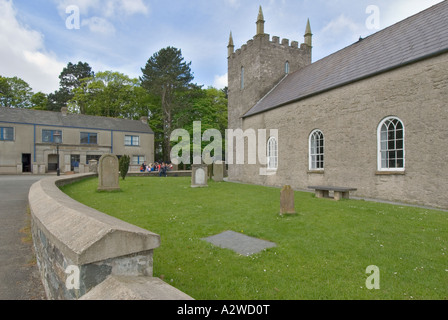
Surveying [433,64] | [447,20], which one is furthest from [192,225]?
[447,20]

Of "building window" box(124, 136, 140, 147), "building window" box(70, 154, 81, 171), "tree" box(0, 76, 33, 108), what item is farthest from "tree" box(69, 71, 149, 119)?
"building window" box(70, 154, 81, 171)

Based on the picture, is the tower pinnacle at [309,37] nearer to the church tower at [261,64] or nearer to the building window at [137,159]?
the church tower at [261,64]

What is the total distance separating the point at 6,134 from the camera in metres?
31.9

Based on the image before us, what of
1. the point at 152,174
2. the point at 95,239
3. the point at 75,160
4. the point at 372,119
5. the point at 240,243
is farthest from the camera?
the point at 75,160

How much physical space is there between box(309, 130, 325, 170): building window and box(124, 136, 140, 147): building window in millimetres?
30879

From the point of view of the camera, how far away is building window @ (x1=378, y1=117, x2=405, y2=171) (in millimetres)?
11023

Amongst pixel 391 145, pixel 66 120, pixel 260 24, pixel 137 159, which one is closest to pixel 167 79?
pixel 137 159

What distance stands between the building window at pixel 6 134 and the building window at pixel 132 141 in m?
13.4

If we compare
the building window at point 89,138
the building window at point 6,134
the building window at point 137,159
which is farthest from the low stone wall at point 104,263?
the building window at point 137,159

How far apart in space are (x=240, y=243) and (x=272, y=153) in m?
14.6

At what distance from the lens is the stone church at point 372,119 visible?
9914mm

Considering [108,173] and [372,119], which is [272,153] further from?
[108,173]

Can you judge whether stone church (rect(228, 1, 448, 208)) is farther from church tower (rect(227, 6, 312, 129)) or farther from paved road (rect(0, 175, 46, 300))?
paved road (rect(0, 175, 46, 300))
